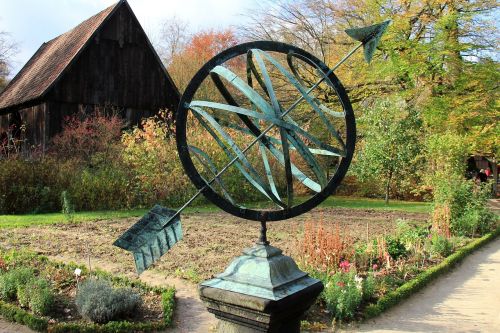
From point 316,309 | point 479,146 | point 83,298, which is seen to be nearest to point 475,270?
point 316,309

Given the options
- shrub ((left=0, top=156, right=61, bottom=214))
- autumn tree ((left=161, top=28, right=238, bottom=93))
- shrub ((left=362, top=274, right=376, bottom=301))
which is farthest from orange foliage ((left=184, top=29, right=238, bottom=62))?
shrub ((left=362, top=274, right=376, bottom=301))

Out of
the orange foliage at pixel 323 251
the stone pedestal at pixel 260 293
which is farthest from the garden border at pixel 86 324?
the stone pedestal at pixel 260 293

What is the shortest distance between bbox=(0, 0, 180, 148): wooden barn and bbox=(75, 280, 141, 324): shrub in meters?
14.2

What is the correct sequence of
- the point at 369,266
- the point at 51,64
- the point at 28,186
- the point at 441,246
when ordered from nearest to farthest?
the point at 369,266 → the point at 441,246 → the point at 28,186 → the point at 51,64

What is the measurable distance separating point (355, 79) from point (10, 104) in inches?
581

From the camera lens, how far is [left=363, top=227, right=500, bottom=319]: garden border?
19.4ft

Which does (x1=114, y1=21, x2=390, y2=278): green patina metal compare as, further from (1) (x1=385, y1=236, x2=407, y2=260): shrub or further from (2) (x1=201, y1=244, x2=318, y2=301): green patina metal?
(1) (x1=385, y1=236, x2=407, y2=260): shrub

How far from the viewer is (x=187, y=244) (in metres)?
9.43

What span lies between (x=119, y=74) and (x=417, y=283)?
16.5m

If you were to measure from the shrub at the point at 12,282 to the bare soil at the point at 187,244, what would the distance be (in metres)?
1.54

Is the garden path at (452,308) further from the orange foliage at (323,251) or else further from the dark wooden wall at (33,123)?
the dark wooden wall at (33,123)

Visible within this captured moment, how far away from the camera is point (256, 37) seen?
77.0 ft

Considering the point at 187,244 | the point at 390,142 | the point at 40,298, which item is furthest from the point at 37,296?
the point at 390,142

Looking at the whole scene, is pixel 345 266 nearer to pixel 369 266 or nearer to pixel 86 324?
pixel 369 266
